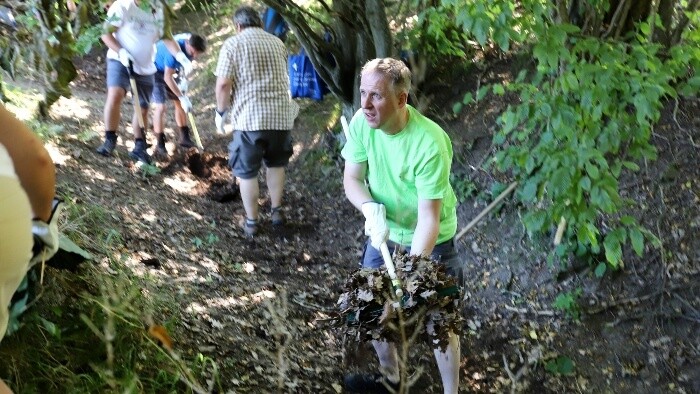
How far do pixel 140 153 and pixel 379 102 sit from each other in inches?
158

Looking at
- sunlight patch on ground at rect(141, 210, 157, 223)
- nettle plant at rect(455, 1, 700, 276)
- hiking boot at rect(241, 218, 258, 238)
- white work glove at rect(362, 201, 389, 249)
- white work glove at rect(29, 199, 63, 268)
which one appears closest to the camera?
white work glove at rect(29, 199, 63, 268)

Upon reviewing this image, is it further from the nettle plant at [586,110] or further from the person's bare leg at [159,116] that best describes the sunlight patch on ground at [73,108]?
the nettle plant at [586,110]

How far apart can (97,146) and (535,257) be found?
4230mm

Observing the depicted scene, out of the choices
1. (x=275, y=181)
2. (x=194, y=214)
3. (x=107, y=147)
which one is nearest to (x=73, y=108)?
(x=107, y=147)

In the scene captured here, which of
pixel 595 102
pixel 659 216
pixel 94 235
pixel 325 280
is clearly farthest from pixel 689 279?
pixel 94 235

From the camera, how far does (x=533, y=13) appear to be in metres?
3.63

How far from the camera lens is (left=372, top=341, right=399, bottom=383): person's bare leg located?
10.3ft

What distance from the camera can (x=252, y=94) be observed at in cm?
500

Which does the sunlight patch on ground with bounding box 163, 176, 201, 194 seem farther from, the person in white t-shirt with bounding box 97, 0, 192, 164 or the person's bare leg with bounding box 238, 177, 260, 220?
the person's bare leg with bounding box 238, 177, 260, 220

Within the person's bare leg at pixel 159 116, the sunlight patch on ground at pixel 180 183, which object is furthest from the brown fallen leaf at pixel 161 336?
the person's bare leg at pixel 159 116

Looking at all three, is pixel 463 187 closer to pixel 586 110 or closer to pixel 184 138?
pixel 586 110

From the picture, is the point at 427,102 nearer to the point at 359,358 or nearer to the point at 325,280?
the point at 325,280

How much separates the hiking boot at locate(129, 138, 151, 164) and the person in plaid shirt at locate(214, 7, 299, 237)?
4.48ft

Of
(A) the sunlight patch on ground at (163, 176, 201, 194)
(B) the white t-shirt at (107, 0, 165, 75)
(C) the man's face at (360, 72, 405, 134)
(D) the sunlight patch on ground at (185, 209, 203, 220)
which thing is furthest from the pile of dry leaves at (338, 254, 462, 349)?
(B) the white t-shirt at (107, 0, 165, 75)
